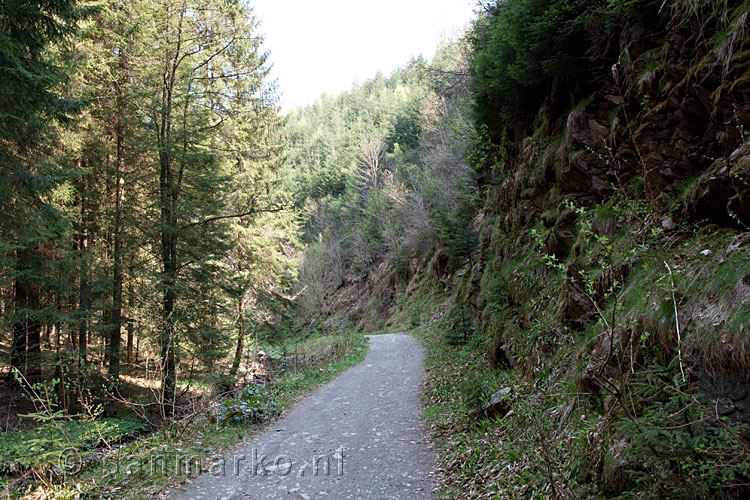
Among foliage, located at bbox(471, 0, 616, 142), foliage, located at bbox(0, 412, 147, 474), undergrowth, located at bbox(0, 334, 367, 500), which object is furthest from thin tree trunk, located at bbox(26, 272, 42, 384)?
foliage, located at bbox(471, 0, 616, 142)

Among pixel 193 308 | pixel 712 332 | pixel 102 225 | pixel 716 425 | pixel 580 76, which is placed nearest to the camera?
pixel 716 425

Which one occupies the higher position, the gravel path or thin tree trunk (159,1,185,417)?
thin tree trunk (159,1,185,417)

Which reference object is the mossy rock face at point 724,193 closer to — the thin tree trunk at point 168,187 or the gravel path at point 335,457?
the gravel path at point 335,457

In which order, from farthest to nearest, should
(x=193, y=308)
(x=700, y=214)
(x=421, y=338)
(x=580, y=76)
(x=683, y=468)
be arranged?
(x=421, y=338)
(x=193, y=308)
(x=580, y=76)
(x=700, y=214)
(x=683, y=468)

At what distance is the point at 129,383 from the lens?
1344cm

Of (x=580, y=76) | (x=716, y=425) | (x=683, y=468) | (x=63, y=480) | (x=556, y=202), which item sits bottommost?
(x=63, y=480)

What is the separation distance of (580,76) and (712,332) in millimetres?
5956

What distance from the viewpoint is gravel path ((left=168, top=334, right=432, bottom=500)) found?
15.1 feet

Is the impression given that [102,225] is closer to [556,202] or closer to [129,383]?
[129,383]

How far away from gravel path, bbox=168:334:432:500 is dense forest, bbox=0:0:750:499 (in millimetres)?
456

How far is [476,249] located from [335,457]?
33.8 ft

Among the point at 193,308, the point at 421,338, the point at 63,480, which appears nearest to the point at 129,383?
the point at 193,308

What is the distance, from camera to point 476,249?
47.1 feet

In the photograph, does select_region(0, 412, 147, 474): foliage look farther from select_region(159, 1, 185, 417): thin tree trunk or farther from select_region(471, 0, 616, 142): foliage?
select_region(471, 0, 616, 142): foliage
